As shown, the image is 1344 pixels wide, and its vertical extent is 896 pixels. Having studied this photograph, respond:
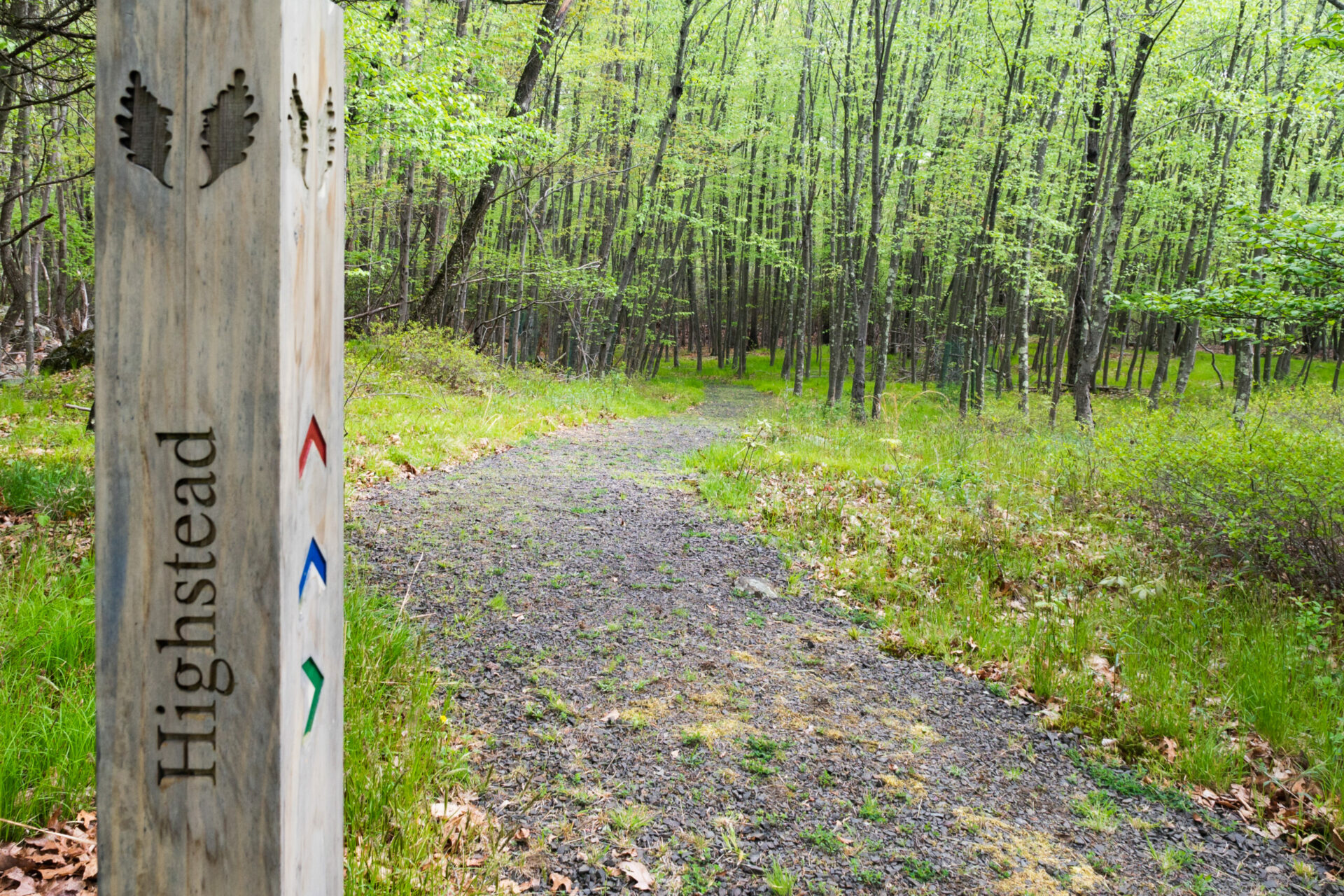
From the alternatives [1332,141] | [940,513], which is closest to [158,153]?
[940,513]

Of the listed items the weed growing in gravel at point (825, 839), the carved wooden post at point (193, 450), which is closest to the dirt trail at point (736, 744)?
the weed growing in gravel at point (825, 839)

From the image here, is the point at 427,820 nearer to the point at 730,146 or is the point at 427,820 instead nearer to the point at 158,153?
the point at 158,153

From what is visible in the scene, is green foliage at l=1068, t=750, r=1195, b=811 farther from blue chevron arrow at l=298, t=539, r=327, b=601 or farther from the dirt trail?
blue chevron arrow at l=298, t=539, r=327, b=601

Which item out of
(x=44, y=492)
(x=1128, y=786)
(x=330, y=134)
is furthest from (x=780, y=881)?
(x=44, y=492)

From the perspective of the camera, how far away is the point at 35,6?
6.97 metres

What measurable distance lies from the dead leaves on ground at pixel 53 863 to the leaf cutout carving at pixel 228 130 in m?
1.97

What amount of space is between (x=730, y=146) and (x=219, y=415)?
1076 inches

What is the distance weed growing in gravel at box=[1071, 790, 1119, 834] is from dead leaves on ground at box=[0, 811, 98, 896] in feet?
11.8

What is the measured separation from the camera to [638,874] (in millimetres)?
2537

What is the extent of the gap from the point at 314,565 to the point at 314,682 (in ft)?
0.69

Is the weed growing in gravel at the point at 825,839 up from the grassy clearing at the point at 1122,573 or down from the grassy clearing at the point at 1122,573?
down

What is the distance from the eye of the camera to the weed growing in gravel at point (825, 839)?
274cm

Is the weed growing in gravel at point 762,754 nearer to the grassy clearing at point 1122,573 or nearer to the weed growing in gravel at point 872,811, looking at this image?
the weed growing in gravel at point 872,811

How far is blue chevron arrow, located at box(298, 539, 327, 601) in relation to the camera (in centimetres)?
121
